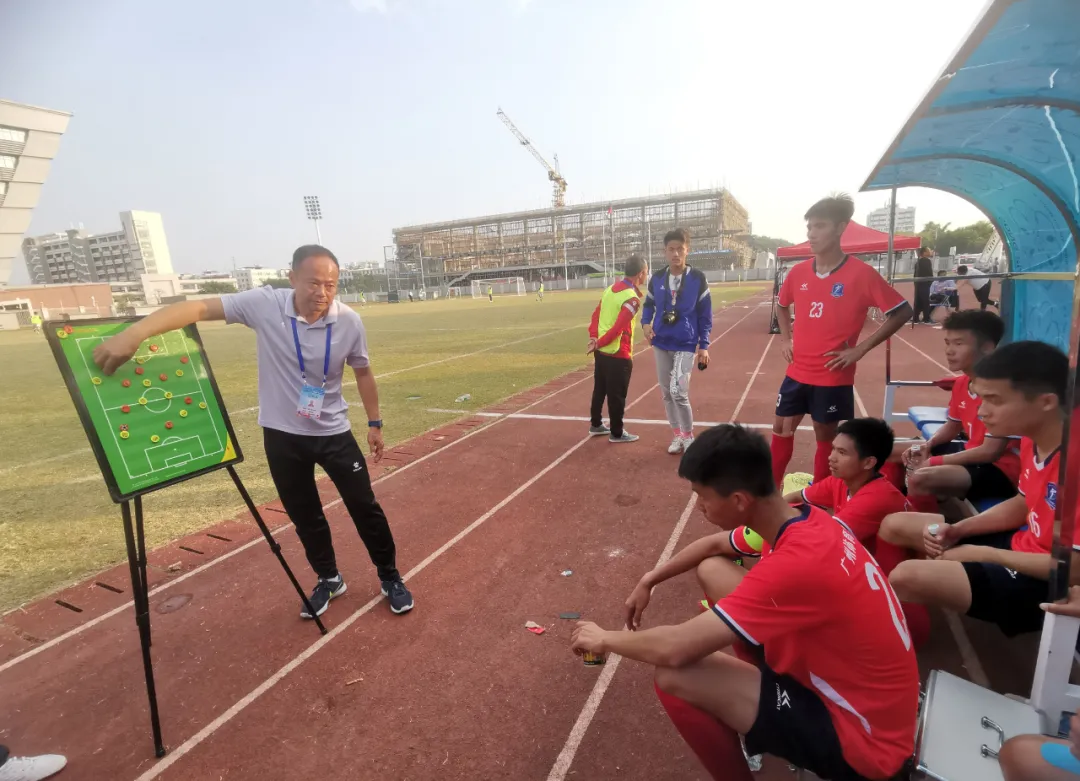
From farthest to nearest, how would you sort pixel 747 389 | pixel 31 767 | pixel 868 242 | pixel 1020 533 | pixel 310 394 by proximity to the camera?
1. pixel 868 242
2. pixel 747 389
3. pixel 310 394
4. pixel 1020 533
5. pixel 31 767

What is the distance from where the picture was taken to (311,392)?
2936 mm

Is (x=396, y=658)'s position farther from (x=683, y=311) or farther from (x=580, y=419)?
(x=580, y=419)

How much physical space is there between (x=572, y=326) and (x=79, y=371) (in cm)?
1783

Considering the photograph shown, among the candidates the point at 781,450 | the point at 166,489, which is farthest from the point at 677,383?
the point at 166,489

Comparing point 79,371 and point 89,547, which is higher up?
point 79,371

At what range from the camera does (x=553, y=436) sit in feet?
21.0

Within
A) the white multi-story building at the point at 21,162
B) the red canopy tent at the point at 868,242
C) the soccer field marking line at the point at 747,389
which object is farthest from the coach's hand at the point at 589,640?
the white multi-story building at the point at 21,162

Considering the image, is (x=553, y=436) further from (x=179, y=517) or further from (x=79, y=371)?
(x=79, y=371)

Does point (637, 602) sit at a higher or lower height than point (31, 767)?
higher

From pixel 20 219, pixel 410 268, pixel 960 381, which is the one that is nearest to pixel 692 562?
pixel 960 381

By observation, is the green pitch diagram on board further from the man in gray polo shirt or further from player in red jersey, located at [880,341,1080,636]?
player in red jersey, located at [880,341,1080,636]

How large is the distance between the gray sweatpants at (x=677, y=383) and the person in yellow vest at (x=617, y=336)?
0.40 meters

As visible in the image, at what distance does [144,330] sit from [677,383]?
428 cm

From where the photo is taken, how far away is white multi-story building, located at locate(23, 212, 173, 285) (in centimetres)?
11494
